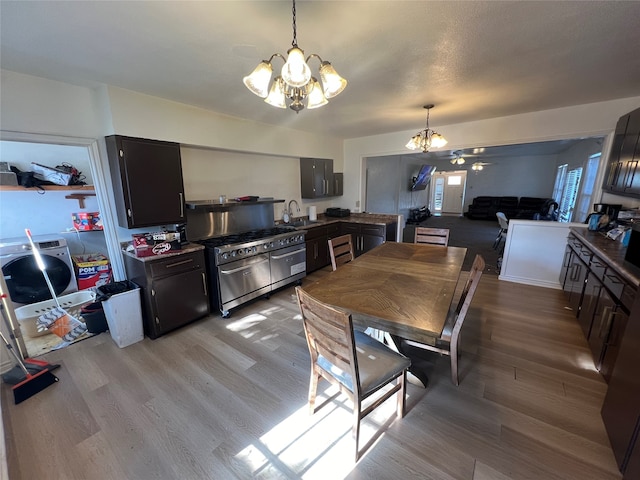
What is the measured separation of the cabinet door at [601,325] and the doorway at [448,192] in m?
9.78

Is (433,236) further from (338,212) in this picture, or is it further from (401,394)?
(338,212)

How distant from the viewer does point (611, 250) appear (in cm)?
221

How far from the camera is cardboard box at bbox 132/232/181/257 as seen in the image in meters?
2.40

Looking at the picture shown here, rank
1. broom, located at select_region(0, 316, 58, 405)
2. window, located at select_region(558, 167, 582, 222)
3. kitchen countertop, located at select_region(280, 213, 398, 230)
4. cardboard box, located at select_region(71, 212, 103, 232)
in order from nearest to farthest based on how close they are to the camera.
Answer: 1. broom, located at select_region(0, 316, 58, 405)
2. cardboard box, located at select_region(71, 212, 103, 232)
3. kitchen countertop, located at select_region(280, 213, 398, 230)
4. window, located at select_region(558, 167, 582, 222)

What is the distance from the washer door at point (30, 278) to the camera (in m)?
3.06

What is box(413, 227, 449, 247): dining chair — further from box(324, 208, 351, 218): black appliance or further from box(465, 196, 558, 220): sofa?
box(465, 196, 558, 220): sofa

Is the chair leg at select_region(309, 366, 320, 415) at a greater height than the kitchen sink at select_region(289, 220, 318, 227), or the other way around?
the kitchen sink at select_region(289, 220, 318, 227)

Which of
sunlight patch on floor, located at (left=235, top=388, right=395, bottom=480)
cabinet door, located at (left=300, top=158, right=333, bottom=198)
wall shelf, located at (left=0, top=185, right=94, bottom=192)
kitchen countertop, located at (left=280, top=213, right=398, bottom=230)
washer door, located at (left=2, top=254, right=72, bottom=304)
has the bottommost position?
sunlight patch on floor, located at (left=235, top=388, right=395, bottom=480)

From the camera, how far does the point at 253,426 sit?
1593 mm

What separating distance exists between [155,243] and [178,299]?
61 cm

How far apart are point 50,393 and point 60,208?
2.90m

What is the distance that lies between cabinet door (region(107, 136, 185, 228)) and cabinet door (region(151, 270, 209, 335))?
2.03 ft

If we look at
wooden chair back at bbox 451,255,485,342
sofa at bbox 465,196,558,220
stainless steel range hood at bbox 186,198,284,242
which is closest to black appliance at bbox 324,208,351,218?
stainless steel range hood at bbox 186,198,284,242

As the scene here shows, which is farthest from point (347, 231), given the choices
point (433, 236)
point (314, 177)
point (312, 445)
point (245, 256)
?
point (312, 445)
